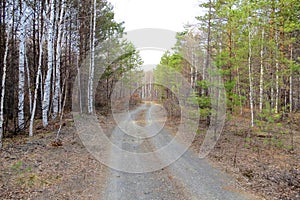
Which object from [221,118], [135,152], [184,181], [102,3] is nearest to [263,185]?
[184,181]

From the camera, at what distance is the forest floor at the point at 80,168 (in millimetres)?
4785

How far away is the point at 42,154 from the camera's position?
22.5ft

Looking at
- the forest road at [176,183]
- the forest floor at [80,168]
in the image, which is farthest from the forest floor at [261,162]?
the forest road at [176,183]

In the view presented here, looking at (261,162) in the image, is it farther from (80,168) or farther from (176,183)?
(80,168)

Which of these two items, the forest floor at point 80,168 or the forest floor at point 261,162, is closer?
the forest floor at point 80,168

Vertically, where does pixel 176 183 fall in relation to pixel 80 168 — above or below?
below

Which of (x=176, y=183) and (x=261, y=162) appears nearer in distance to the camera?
(x=176, y=183)

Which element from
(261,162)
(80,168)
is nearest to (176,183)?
(80,168)

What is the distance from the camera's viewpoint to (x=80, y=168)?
623 centimetres

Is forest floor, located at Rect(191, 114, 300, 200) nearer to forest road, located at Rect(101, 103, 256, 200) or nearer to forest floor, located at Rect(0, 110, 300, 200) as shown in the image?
forest floor, located at Rect(0, 110, 300, 200)

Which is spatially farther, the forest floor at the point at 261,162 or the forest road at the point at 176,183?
the forest floor at the point at 261,162

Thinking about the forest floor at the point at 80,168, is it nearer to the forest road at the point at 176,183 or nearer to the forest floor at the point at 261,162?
the forest floor at the point at 261,162

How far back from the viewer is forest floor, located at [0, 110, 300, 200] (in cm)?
478

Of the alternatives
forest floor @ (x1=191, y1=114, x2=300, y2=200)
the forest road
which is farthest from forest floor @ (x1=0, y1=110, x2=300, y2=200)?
the forest road
